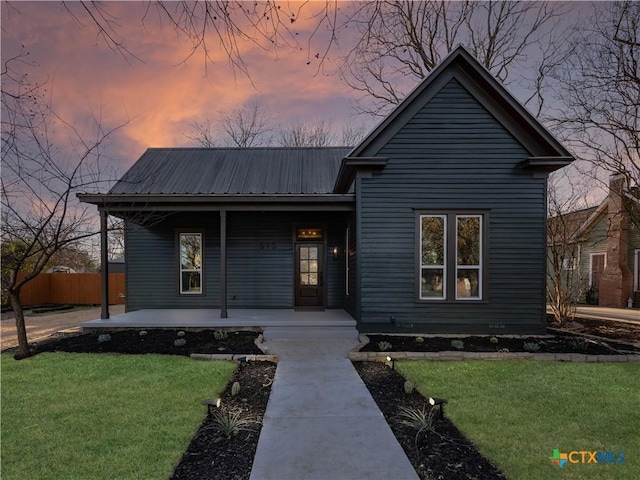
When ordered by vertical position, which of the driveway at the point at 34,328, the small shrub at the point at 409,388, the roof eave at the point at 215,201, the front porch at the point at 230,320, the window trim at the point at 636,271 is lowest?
the driveway at the point at 34,328

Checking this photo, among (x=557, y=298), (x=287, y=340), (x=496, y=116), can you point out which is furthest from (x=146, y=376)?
(x=557, y=298)

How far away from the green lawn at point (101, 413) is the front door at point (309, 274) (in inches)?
189

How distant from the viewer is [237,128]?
80.2 feet

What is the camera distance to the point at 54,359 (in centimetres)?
609

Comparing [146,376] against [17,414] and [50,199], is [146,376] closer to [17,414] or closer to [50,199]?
[17,414]

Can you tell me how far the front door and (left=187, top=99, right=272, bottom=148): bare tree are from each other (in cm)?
1587

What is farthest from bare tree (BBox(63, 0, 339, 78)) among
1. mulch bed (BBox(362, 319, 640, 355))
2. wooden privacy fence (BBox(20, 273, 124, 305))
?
wooden privacy fence (BBox(20, 273, 124, 305))

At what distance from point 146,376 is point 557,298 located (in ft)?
32.7

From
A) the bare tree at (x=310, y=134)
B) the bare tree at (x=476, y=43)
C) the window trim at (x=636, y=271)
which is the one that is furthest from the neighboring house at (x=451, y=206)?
the bare tree at (x=310, y=134)

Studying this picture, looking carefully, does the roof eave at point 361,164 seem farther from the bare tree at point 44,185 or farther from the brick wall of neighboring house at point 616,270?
the brick wall of neighboring house at point 616,270

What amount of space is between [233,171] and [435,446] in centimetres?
976

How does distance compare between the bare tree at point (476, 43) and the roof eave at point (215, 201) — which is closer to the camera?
the roof eave at point (215, 201)

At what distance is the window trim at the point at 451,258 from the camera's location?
26.6ft

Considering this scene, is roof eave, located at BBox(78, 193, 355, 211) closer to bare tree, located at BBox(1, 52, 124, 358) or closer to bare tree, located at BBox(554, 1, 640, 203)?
bare tree, located at BBox(1, 52, 124, 358)
